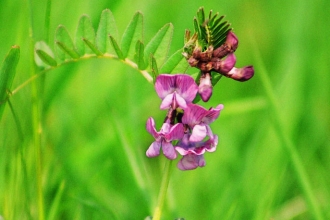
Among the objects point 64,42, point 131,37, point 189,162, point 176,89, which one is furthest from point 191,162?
point 64,42

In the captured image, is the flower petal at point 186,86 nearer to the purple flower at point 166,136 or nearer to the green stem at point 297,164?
the purple flower at point 166,136

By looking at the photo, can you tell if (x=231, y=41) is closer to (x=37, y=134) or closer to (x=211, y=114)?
(x=211, y=114)

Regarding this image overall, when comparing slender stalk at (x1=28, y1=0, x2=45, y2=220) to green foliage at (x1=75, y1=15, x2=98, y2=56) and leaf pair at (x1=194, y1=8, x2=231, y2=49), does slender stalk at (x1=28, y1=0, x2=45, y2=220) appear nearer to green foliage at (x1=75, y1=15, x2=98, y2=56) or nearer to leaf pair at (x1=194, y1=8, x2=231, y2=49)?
green foliage at (x1=75, y1=15, x2=98, y2=56)

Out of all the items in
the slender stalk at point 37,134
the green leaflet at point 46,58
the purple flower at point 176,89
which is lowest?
the slender stalk at point 37,134

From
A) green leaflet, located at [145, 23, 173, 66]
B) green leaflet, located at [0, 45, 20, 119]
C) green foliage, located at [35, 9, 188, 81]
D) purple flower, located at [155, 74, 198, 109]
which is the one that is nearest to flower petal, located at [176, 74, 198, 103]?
purple flower, located at [155, 74, 198, 109]

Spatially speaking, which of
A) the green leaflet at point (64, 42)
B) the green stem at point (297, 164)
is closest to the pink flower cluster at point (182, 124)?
the green leaflet at point (64, 42)
